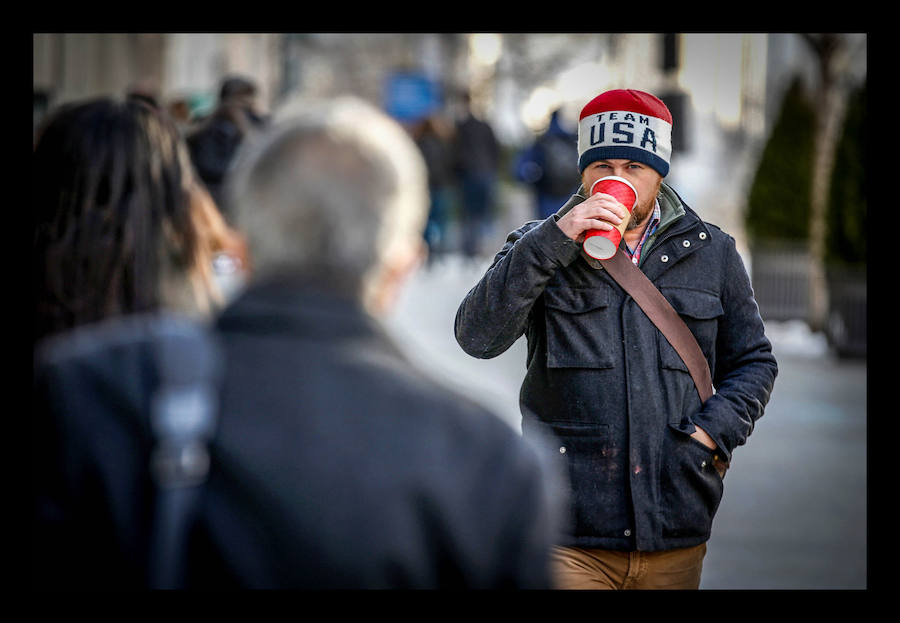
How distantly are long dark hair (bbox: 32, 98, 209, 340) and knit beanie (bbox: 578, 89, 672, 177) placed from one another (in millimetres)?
1040

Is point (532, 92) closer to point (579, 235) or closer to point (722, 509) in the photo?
point (722, 509)

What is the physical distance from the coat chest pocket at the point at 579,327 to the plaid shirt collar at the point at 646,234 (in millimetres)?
128

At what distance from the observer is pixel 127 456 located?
6.16 feet

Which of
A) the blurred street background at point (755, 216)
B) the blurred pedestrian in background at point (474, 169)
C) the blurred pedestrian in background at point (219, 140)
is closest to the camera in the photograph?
the blurred street background at point (755, 216)

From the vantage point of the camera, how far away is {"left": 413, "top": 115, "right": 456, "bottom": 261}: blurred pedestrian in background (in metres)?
15.8

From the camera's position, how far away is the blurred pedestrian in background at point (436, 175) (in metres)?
15.8

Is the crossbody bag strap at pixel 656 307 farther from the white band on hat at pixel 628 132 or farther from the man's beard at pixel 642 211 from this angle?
the white band on hat at pixel 628 132

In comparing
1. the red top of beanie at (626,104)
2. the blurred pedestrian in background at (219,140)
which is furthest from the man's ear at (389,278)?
the blurred pedestrian in background at (219,140)

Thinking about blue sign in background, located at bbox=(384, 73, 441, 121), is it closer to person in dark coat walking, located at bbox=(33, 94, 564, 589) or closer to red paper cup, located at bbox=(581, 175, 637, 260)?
red paper cup, located at bbox=(581, 175, 637, 260)

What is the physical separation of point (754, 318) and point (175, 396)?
6.82 feet

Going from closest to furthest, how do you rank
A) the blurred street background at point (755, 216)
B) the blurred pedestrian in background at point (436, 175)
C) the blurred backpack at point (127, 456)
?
the blurred backpack at point (127, 456)
the blurred street background at point (755, 216)
the blurred pedestrian in background at point (436, 175)

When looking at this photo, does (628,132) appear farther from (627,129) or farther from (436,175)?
(436,175)

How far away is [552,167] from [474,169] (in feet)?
7.14

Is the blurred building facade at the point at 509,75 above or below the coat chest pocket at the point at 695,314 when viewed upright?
above
